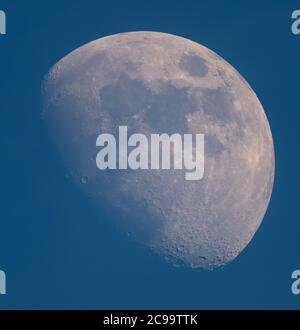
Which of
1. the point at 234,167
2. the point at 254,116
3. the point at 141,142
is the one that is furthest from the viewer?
the point at 254,116

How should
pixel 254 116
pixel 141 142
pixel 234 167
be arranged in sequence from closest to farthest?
pixel 141 142 < pixel 234 167 < pixel 254 116

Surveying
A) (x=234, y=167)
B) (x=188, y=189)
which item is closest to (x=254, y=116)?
(x=234, y=167)

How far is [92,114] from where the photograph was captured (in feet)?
43.9

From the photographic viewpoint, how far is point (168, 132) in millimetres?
13164

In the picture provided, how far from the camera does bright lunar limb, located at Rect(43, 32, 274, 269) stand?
1327 centimetres

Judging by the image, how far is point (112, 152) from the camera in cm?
1308

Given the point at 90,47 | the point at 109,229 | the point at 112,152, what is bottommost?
the point at 109,229

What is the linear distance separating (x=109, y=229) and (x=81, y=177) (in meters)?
1.24

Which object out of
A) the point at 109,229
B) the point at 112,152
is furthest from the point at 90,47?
the point at 109,229

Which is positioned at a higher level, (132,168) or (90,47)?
(90,47)

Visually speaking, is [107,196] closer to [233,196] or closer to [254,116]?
[233,196]

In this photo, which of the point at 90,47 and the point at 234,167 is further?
the point at 90,47

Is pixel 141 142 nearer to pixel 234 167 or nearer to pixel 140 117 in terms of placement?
pixel 140 117

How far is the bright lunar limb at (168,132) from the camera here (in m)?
13.3
